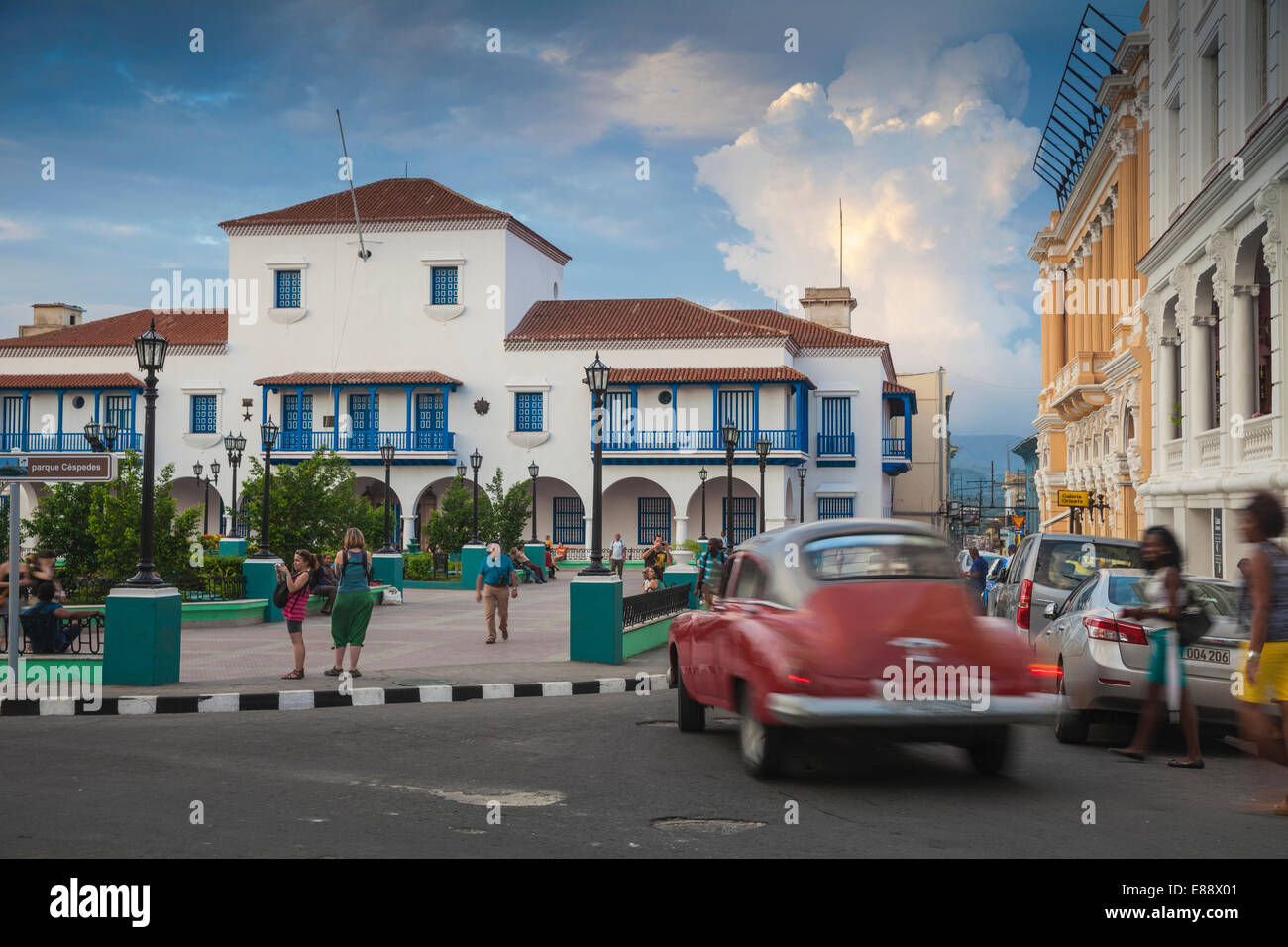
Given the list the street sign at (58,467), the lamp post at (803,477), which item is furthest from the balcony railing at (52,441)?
the street sign at (58,467)

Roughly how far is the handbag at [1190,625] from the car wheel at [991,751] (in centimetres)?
148

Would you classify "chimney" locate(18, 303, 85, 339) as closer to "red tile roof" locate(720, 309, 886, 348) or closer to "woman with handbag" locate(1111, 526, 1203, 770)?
"red tile roof" locate(720, 309, 886, 348)

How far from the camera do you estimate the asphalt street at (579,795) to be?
6.16 metres

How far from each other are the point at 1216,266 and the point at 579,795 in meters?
17.6

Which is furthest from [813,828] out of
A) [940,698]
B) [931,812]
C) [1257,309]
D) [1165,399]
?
[1165,399]

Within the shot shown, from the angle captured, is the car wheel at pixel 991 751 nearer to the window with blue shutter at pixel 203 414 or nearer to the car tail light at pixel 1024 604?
the car tail light at pixel 1024 604

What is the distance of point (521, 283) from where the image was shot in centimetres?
5144

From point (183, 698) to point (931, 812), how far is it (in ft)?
24.8

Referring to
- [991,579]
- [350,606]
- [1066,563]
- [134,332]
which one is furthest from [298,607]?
[134,332]

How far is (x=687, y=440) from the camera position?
1863 inches

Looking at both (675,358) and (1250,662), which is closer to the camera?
(1250,662)

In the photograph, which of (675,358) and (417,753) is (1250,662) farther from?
(675,358)

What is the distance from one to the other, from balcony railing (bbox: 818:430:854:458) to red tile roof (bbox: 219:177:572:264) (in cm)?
1483

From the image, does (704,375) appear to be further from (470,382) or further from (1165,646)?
(1165,646)
